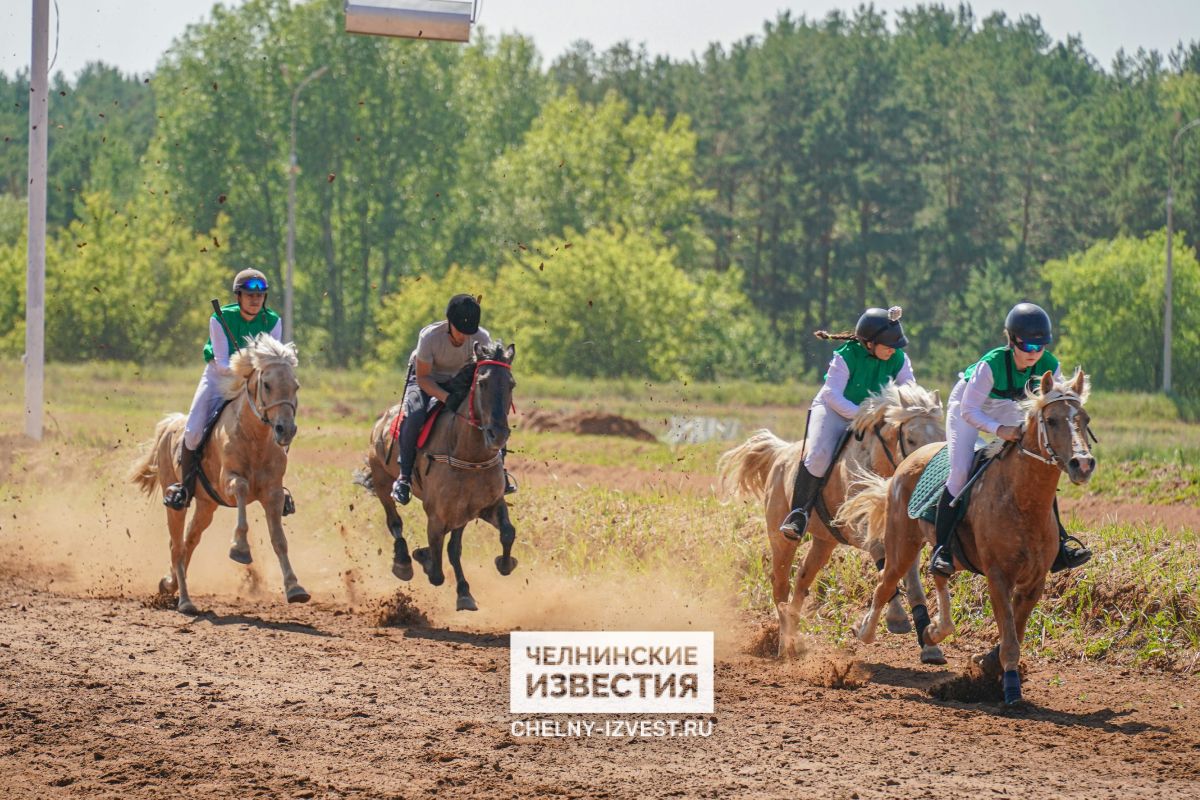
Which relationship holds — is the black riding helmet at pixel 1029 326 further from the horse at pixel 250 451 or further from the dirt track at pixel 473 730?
the horse at pixel 250 451

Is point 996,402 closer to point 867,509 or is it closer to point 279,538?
point 867,509

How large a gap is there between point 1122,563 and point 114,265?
4838 cm

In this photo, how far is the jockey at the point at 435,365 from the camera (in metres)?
12.4

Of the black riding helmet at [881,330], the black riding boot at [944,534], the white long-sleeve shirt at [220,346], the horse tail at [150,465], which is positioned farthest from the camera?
the horse tail at [150,465]

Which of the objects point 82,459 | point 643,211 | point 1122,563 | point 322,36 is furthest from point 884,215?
point 1122,563

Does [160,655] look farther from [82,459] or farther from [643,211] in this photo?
[643,211]

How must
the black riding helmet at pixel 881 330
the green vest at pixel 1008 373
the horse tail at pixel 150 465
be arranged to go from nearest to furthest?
1. the green vest at pixel 1008 373
2. the black riding helmet at pixel 881 330
3. the horse tail at pixel 150 465

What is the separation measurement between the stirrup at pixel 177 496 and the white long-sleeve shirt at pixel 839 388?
5.72 m

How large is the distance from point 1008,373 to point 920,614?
6.08ft

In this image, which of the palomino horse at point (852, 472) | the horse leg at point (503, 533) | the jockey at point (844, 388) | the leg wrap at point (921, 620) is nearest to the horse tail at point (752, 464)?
the palomino horse at point (852, 472)

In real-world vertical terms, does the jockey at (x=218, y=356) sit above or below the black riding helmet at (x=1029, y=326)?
below

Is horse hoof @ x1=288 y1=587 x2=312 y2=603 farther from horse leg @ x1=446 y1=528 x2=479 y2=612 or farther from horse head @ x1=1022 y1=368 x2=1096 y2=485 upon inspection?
horse head @ x1=1022 y1=368 x2=1096 y2=485

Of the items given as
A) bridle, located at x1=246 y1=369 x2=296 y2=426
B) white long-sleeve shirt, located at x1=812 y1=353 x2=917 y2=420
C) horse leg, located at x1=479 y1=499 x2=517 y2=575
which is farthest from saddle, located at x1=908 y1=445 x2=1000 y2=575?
bridle, located at x1=246 y1=369 x2=296 y2=426

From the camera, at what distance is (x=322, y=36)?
6309cm
